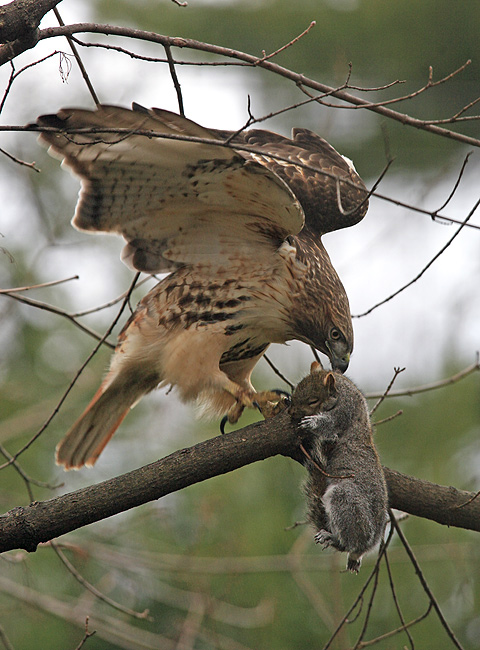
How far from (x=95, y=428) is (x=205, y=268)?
90cm

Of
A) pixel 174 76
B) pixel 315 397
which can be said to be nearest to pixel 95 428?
pixel 315 397

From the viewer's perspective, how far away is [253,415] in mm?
5824

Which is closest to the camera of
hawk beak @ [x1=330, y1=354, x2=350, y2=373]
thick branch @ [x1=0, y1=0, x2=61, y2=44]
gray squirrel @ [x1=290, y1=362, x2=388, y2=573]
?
thick branch @ [x1=0, y1=0, x2=61, y2=44]

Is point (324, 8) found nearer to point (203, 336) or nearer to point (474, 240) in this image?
point (474, 240)

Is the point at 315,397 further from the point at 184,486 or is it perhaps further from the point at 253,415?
the point at 253,415

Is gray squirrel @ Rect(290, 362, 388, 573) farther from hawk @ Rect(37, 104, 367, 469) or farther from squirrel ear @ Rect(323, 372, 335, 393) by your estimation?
hawk @ Rect(37, 104, 367, 469)

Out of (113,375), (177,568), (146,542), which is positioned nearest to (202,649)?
(146,542)

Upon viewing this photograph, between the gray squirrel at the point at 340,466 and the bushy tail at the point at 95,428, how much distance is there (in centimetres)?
123

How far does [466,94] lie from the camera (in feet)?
23.4

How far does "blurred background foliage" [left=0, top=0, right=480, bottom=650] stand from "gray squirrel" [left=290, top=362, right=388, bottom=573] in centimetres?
118

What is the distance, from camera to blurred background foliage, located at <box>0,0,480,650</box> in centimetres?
412

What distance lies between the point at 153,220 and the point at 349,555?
157 centimetres

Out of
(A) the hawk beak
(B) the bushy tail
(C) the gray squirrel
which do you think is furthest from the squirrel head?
(B) the bushy tail

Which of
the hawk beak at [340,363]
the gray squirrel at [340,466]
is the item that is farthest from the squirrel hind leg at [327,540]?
the hawk beak at [340,363]
